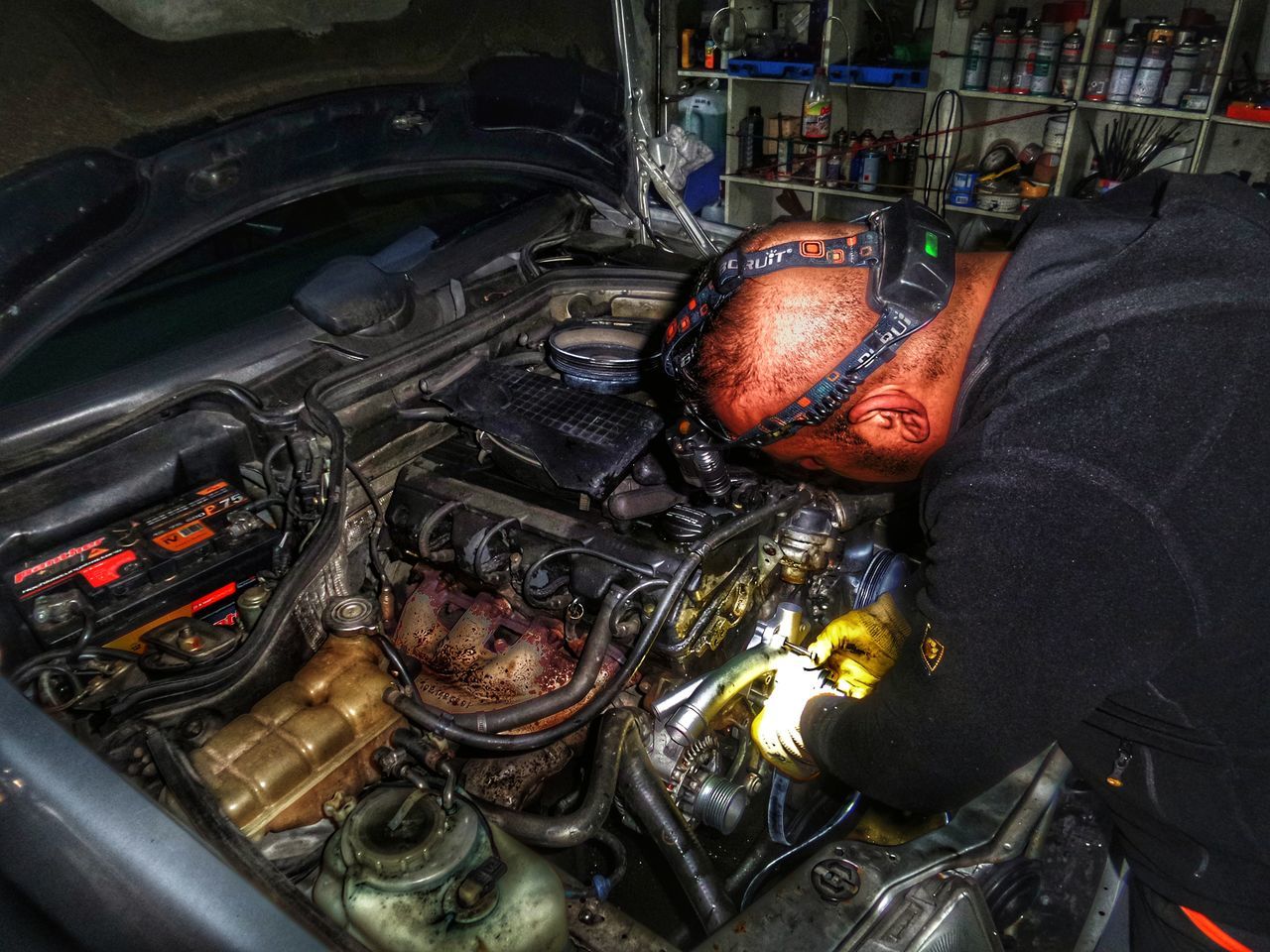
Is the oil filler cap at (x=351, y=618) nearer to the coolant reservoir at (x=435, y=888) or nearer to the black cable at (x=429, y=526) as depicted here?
the black cable at (x=429, y=526)

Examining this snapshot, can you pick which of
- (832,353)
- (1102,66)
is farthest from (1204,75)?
(832,353)

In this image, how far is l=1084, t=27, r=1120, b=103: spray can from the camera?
405 centimetres

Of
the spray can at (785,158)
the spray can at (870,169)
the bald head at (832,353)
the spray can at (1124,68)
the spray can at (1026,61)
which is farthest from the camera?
the spray can at (785,158)

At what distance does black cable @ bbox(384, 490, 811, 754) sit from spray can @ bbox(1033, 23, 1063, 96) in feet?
13.3

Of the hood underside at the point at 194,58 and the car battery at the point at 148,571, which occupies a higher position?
the hood underside at the point at 194,58

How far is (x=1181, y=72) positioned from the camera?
3889 millimetres

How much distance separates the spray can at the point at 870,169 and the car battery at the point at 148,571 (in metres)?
4.41

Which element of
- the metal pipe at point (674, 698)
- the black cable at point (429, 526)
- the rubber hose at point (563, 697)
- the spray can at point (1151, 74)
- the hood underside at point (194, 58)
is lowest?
the metal pipe at point (674, 698)

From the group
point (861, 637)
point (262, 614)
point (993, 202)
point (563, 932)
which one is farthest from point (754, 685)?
point (993, 202)

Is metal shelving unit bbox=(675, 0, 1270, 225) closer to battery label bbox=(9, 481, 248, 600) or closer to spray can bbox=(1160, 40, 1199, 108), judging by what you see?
spray can bbox=(1160, 40, 1199, 108)

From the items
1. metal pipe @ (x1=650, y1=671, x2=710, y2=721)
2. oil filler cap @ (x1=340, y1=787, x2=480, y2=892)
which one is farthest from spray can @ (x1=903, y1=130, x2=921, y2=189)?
oil filler cap @ (x1=340, y1=787, x2=480, y2=892)

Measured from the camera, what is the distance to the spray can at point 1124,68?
3982mm

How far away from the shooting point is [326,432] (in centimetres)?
165

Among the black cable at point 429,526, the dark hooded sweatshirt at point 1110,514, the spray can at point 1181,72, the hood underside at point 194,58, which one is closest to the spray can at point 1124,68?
the spray can at point 1181,72
